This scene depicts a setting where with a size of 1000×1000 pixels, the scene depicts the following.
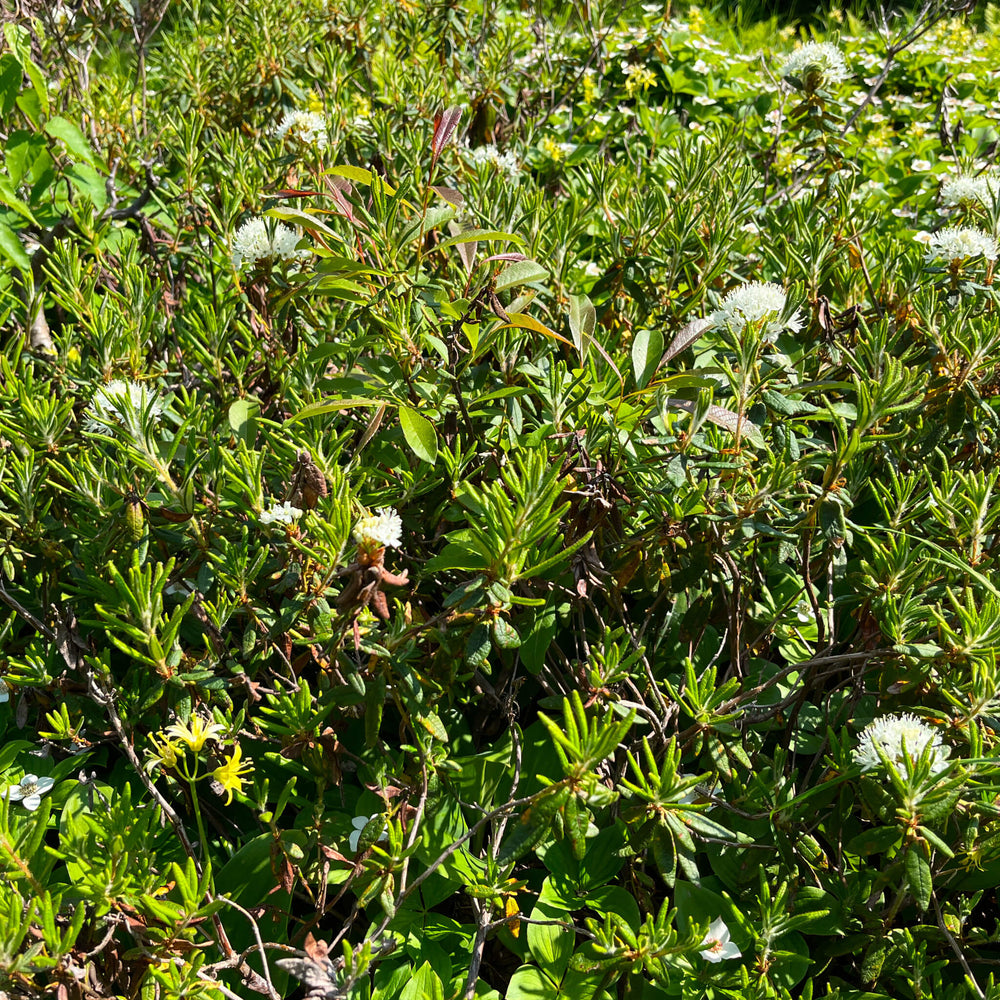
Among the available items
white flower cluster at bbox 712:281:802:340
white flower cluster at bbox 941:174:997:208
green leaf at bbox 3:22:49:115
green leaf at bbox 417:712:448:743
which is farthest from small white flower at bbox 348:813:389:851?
green leaf at bbox 3:22:49:115

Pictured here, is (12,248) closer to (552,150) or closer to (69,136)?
(69,136)

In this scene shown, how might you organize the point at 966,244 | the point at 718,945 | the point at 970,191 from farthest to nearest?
the point at 970,191
the point at 966,244
the point at 718,945

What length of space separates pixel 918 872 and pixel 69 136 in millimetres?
2466

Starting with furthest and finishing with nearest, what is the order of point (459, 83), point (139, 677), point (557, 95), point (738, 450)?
point (557, 95) → point (459, 83) → point (139, 677) → point (738, 450)

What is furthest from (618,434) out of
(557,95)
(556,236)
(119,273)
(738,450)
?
(557,95)

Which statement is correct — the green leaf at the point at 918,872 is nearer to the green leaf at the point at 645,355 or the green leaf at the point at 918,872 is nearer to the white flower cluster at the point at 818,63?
the green leaf at the point at 645,355

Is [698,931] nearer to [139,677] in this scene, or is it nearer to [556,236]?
[139,677]

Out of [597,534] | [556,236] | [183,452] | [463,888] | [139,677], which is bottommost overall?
[463,888]

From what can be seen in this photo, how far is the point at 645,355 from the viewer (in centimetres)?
154

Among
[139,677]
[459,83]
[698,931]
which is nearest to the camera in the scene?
[698,931]

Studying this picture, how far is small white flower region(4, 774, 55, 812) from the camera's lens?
57.7 inches

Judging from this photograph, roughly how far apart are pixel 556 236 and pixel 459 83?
1666mm

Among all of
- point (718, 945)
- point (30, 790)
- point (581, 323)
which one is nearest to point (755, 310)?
point (581, 323)

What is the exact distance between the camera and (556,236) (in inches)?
77.2
